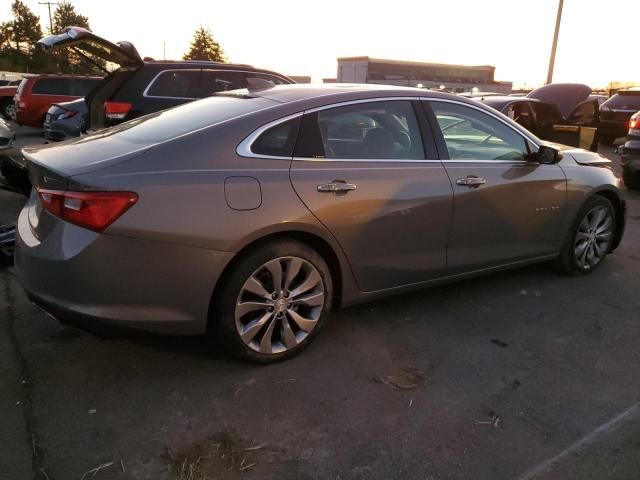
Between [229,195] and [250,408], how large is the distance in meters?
1.07

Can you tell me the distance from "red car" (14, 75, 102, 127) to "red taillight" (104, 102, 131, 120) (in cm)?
895

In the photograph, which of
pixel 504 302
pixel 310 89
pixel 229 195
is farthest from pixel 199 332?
pixel 504 302

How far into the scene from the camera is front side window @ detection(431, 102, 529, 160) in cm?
379

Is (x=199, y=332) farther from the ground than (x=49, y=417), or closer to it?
farther from the ground

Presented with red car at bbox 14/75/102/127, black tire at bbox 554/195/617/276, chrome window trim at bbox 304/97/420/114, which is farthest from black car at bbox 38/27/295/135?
red car at bbox 14/75/102/127

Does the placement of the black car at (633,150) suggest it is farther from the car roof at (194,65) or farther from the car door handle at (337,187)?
the car door handle at (337,187)

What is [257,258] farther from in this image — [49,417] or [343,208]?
[49,417]

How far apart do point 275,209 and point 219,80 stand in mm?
5309

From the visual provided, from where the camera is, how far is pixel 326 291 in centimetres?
326

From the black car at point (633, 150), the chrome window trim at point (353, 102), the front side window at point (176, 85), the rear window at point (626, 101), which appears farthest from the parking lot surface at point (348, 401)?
the rear window at point (626, 101)

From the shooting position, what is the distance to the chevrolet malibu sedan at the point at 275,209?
2.64 metres

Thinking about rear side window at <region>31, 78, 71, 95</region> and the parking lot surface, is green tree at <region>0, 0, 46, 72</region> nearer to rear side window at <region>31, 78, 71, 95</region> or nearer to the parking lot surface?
rear side window at <region>31, 78, 71, 95</region>

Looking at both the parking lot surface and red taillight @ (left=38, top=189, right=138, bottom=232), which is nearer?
the parking lot surface

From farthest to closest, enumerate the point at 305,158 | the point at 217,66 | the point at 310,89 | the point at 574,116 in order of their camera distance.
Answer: the point at 574,116, the point at 217,66, the point at 310,89, the point at 305,158
